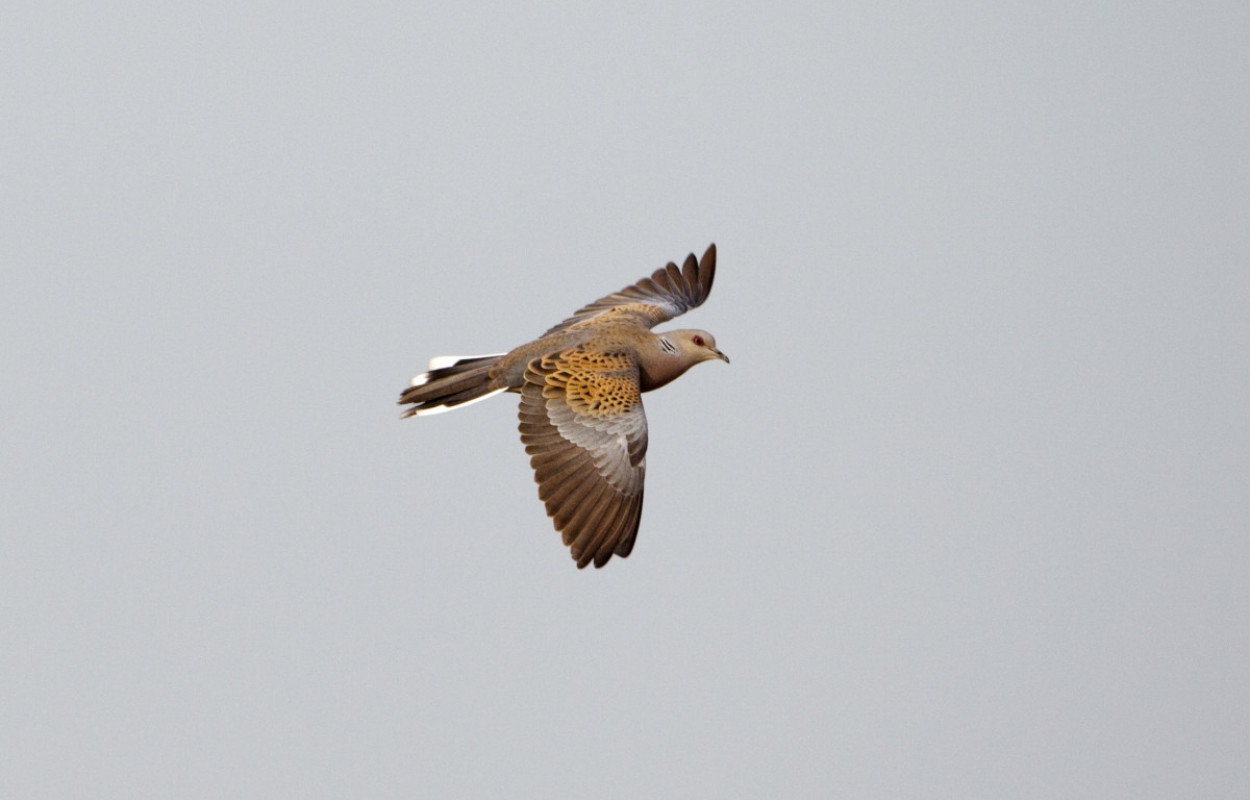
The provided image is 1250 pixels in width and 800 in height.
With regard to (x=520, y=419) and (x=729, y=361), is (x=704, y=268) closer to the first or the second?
(x=729, y=361)

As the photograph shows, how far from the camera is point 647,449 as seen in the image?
11.8 meters

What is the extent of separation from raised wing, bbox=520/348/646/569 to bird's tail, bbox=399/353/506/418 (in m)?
0.47

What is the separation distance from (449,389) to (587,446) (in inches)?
56.7

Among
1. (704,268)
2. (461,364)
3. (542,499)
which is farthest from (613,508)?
(704,268)

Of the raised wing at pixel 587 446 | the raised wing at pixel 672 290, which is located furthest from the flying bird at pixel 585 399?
the raised wing at pixel 672 290

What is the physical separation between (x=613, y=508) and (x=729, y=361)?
2106mm

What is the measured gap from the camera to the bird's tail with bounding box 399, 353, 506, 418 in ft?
40.9

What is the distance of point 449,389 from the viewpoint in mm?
12500

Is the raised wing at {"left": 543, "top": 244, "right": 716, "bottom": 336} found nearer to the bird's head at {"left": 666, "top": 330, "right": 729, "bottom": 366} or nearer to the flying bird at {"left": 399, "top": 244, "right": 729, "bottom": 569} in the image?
the flying bird at {"left": 399, "top": 244, "right": 729, "bottom": 569}

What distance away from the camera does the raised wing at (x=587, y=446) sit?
1118 cm

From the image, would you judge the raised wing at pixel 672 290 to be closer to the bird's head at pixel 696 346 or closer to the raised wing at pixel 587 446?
the bird's head at pixel 696 346

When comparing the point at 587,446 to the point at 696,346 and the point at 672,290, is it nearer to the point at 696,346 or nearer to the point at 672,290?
the point at 696,346

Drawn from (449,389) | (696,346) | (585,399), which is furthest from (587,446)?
(696,346)

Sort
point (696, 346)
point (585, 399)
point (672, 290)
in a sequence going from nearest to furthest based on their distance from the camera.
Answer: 1. point (585, 399)
2. point (696, 346)
3. point (672, 290)
